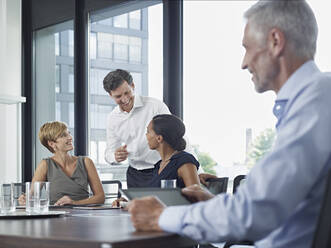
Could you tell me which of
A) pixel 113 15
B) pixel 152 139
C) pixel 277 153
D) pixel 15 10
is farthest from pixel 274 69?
pixel 15 10

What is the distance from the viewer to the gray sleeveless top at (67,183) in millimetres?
3836

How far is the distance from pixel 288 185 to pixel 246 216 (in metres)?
0.12

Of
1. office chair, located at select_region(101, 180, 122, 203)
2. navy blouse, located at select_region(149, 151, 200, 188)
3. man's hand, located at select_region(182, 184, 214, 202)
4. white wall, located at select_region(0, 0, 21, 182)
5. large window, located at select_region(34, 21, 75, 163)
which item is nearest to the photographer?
man's hand, located at select_region(182, 184, 214, 202)

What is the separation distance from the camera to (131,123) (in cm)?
419

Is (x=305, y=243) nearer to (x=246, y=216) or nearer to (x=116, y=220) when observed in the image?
(x=246, y=216)

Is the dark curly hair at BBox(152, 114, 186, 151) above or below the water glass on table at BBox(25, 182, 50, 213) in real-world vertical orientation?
above

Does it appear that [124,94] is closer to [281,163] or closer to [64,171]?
[64,171]

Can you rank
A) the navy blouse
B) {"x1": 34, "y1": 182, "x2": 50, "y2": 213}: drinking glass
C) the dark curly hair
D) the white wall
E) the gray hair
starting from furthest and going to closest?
the white wall → the dark curly hair → the navy blouse → {"x1": 34, "y1": 182, "x2": 50, "y2": 213}: drinking glass → the gray hair

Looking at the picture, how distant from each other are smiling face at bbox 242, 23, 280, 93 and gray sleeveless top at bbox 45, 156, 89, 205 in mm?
2456

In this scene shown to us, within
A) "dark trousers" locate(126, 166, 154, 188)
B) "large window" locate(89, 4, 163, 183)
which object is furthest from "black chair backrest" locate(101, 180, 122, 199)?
"large window" locate(89, 4, 163, 183)

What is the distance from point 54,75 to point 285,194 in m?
5.21

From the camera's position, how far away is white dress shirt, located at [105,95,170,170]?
4.02m

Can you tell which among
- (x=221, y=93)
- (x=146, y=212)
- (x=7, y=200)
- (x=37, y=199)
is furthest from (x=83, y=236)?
(x=221, y=93)

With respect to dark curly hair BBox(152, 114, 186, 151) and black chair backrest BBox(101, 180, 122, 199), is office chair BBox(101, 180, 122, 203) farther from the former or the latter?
dark curly hair BBox(152, 114, 186, 151)
